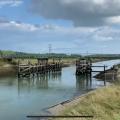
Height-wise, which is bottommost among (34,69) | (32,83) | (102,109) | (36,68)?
(32,83)

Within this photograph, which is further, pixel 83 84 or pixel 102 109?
pixel 83 84

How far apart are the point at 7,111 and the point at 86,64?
6026cm

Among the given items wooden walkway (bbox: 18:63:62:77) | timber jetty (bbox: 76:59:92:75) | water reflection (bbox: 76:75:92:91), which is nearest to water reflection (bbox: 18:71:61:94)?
water reflection (bbox: 76:75:92:91)

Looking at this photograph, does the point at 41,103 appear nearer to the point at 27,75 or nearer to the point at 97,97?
the point at 97,97

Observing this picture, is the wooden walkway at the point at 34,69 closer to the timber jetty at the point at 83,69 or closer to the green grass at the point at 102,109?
the timber jetty at the point at 83,69

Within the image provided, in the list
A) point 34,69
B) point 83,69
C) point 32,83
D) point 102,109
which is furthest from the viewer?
point 34,69

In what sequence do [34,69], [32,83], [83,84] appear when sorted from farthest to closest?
[34,69] → [32,83] → [83,84]

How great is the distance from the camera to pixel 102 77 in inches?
2931

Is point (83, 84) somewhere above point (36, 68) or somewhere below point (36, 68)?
below

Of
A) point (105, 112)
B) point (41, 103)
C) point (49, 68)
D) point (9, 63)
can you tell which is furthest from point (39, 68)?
point (105, 112)

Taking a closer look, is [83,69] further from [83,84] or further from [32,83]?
[83,84]

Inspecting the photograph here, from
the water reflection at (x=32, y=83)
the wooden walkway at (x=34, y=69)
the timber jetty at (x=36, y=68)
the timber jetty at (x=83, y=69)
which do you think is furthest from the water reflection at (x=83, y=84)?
the timber jetty at (x=83, y=69)

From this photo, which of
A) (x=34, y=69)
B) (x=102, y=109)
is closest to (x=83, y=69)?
(x=34, y=69)

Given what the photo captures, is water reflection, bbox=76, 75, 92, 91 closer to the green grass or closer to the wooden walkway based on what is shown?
the wooden walkway
